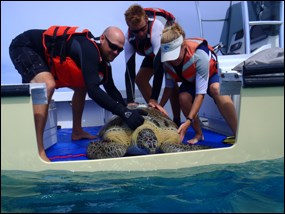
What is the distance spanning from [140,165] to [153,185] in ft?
1.39

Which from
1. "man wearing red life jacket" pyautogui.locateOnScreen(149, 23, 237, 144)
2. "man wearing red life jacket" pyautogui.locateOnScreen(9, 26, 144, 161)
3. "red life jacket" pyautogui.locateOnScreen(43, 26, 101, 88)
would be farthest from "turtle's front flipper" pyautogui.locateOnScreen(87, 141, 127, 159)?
"red life jacket" pyautogui.locateOnScreen(43, 26, 101, 88)

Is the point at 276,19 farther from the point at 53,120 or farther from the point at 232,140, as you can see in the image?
the point at 53,120

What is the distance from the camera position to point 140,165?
287 cm

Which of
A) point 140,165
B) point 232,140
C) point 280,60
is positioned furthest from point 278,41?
point 140,165

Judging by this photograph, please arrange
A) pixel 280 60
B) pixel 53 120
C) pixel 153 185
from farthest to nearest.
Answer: pixel 53 120
pixel 280 60
pixel 153 185

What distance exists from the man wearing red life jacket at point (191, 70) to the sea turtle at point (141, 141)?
19 cm

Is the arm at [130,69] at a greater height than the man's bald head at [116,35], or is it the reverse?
the man's bald head at [116,35]

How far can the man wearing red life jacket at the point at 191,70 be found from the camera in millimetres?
3367

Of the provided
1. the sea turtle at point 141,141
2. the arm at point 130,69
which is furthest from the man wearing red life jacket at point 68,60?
the arm at point 130,69

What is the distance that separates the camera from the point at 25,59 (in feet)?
10.9

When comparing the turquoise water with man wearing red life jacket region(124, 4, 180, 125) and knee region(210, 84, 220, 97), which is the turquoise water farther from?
man wearing red life jacket region(124, 4, 180, 125)

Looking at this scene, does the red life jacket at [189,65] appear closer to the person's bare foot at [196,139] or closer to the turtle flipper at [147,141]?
the person's bare foot at [196,139]

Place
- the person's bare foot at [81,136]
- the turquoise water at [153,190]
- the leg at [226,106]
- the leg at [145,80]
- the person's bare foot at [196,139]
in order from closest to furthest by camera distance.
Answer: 1. the turquoise water at [153,190]
2. the leg at [226,106]
3. the person's bare foot at [196,139]
4. the person's bare foot at [81,136]
5. the leg at [145,80]

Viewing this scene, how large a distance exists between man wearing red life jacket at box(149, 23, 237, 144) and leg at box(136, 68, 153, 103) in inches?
31.7
